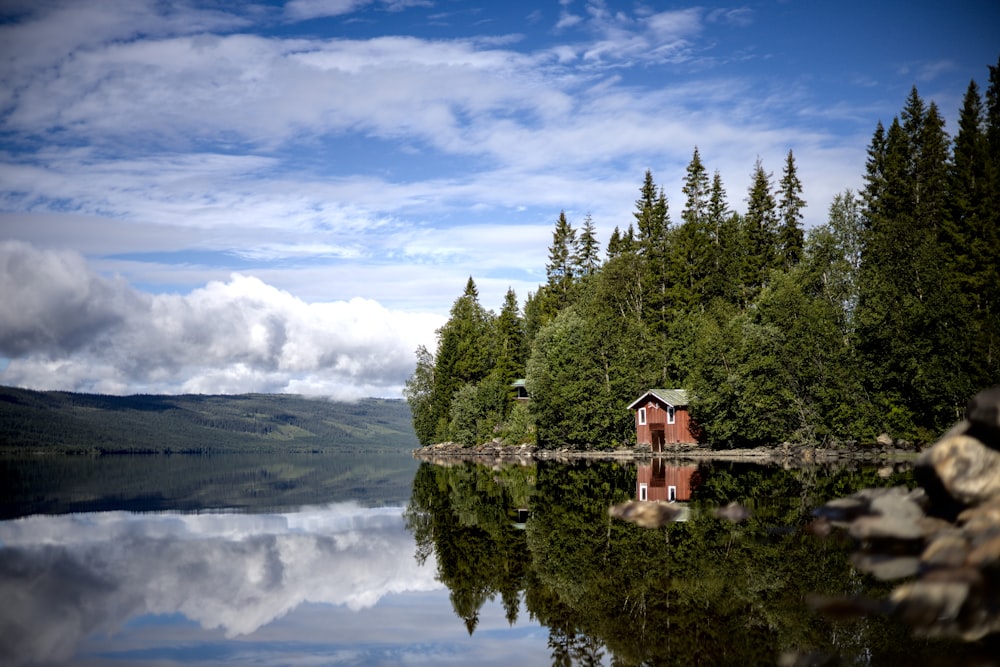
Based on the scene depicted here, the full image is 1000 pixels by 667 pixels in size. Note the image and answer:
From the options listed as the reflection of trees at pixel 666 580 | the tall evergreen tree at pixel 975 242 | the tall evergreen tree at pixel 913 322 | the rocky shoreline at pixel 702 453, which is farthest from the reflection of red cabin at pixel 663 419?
the reflection of trees at pixel 666 580

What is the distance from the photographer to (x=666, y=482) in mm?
38594

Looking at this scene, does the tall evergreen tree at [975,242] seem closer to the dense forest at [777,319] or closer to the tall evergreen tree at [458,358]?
the dense forest at [777,319]

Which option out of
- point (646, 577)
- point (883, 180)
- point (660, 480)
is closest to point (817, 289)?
point (883, 180)

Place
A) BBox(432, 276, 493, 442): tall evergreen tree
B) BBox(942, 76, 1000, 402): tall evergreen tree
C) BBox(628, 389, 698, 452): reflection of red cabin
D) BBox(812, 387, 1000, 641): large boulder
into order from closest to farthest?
BBox(812, 387, 1000, 641): large boulder < BBox(942, 76, 1000, 402): tall evergreen tree < BBox(628, 389, 698, 452): reflection of red cabin < BBox(432, 276, 493, 442): tall evergreen tree

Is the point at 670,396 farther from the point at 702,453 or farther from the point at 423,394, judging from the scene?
the point at 423,394

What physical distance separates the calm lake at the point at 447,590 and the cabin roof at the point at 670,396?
41.9 m

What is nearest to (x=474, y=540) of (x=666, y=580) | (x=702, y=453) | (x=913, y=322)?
(x=666, y=580)

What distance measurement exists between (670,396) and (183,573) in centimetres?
5890

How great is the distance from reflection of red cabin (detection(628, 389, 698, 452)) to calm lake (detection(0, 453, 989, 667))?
4253 cm

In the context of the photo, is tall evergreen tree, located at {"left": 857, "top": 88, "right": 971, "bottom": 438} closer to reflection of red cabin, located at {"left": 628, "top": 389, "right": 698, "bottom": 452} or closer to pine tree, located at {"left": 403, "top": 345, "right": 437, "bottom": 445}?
reflection of red cabin, located at {"left": 628, "top": 389, "right": 698, "bottom": 452}

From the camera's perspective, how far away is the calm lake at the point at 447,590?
434 inches

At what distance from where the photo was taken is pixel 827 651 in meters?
9.98

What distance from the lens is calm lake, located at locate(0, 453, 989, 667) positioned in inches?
434

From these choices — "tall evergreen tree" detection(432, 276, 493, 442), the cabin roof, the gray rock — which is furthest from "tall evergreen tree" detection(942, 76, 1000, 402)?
"tall evergreen tree" detection(432, 276, 493, 442)
